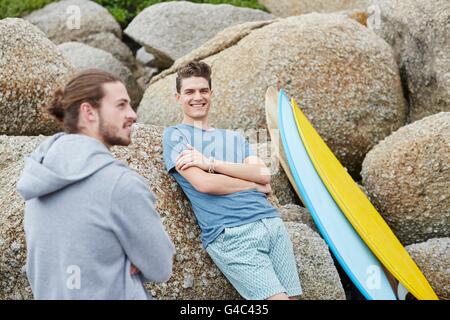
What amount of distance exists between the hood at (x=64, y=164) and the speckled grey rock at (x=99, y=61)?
232 inches

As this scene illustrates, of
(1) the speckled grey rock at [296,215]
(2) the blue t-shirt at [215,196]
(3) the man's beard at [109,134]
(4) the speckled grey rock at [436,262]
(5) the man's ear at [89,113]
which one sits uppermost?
(5) the man's ear at [89,113]

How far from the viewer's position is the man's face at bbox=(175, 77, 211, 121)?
4.06 m

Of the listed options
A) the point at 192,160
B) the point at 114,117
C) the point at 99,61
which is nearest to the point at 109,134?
the point at 114,117

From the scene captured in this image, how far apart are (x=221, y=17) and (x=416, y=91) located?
10.2 feet

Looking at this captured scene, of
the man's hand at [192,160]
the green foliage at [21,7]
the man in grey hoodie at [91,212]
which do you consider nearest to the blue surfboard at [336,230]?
the man's hand at [192,160]

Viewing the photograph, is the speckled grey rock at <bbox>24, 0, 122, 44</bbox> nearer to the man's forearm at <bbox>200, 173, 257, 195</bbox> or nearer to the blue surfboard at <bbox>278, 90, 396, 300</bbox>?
the blue surfboard at <bbox>278, 90, 396, 300</bbox>

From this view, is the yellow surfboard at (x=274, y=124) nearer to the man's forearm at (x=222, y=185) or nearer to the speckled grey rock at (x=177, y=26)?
the man's forearm at (x=222, y=185)

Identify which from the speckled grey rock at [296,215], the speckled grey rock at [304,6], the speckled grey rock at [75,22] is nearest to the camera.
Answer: the speckled grey rock at [296,215]

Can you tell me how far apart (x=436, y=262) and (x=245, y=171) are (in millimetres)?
1937

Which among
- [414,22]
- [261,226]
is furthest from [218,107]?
[261,226]

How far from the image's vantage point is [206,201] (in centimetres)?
385

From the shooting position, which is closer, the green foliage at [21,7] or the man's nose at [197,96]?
the man's nose at [197,96]

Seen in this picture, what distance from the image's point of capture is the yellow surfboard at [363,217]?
192 inches

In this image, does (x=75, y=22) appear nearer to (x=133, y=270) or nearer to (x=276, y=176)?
(x=276, y=176)
